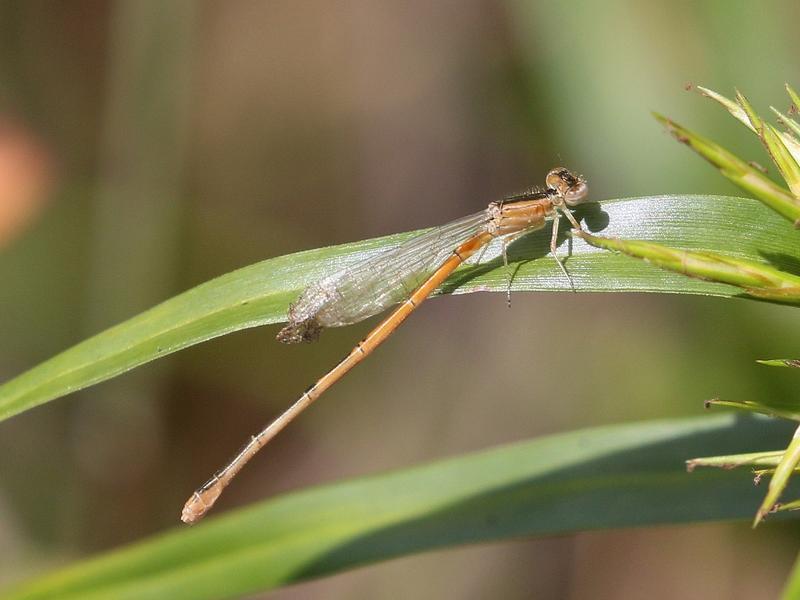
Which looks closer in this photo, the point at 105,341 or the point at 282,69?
the point at 105,341

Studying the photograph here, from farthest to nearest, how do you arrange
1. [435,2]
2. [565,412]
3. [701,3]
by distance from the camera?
[435,2], [565,412], [701,3]

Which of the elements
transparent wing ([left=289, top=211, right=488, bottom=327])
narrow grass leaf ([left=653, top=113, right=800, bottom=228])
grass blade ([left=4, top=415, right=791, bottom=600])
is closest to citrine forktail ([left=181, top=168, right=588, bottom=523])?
transparent wing ([left=289, top=211, right=488, bottom=327])

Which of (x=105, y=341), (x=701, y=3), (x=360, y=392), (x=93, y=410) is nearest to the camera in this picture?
(x=105, y=341)

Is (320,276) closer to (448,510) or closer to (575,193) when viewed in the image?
(448,510)

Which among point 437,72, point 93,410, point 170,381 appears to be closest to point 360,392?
point 170,381

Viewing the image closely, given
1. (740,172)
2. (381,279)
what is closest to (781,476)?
(740,172)

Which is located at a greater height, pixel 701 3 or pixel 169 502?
pixel 701 3

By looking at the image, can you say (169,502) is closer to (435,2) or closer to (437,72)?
(437,72)
